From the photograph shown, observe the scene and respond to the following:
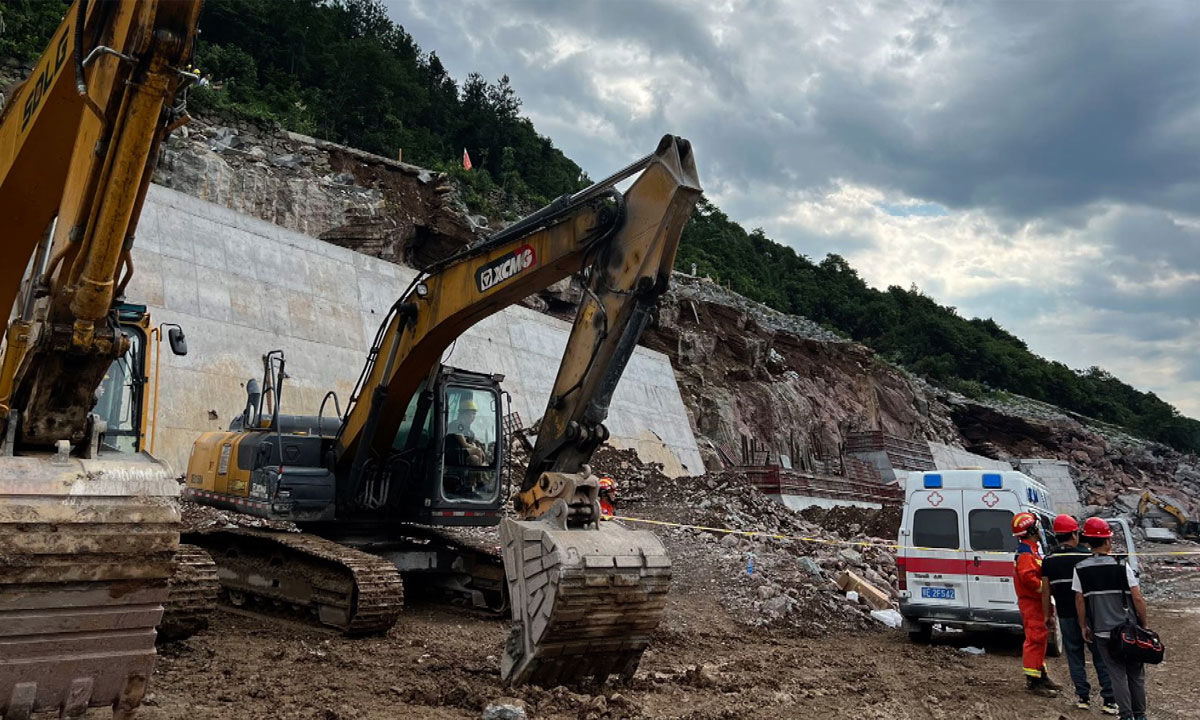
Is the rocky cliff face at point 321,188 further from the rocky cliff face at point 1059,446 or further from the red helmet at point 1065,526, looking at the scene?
the rocky cliff face at point 1059,446

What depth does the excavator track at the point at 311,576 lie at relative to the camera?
7.21m

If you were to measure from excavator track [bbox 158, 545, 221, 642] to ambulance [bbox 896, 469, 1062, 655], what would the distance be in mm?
7144

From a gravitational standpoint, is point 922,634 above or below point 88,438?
below

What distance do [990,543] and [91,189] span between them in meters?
9.32

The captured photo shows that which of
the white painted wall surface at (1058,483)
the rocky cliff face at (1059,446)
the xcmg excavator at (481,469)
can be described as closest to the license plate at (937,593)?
the xcmg excavator at (481,469)

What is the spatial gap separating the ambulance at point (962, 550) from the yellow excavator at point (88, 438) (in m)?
8.53

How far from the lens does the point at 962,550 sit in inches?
396

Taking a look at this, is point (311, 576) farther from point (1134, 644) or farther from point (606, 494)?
point (1134, 644)

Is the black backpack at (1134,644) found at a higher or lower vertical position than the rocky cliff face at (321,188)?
lower

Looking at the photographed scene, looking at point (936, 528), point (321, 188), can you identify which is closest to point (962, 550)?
point (936, 528)

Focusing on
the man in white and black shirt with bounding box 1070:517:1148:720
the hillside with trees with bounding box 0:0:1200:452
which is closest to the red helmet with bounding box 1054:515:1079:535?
the man in white and black shirt with bounding box 1070:517:1148:720

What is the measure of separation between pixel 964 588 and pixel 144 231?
43.8 feet

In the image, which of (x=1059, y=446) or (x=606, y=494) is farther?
(x=1059, y=446)

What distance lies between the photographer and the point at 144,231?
15.1 metres
